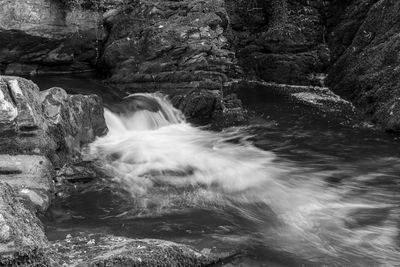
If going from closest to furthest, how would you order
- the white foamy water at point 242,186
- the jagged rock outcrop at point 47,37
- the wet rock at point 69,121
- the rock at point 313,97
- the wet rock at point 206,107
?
the white foamy water at point 242,186, the wet rock at point 69,121, the wet rock at point 206,107, the rock at point 313,97, the jagged rock outcrop at point 47,37

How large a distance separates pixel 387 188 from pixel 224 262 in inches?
163

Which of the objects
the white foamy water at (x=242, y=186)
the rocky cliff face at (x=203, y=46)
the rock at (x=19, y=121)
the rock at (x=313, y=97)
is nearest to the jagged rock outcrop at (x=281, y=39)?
the rocky cliff face at (x=203, y=46)

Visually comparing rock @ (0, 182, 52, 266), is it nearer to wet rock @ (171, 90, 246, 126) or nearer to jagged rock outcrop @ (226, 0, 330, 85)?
wet rock @ (171, 90, 246, 126)

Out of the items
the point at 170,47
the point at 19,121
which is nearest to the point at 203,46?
the point at 170,47

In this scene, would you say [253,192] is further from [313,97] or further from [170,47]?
[313,97]

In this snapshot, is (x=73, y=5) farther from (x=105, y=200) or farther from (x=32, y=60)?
(x=105, y=200)

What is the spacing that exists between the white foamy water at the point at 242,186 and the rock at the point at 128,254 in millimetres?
1265

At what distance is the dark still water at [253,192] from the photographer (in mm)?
4988

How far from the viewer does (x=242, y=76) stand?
15.3 meters

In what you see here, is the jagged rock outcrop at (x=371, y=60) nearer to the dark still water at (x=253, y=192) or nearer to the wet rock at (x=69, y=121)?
the dark still water at (x=253, y=192)

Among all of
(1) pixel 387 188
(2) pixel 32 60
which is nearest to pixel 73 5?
(2) pixel 32 60

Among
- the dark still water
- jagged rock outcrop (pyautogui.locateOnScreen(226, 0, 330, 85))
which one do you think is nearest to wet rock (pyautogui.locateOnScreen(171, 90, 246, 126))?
the dark still water

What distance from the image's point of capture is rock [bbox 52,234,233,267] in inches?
137

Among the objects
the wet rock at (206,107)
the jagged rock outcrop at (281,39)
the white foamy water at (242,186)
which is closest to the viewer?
the white foamy water at (242,186)
